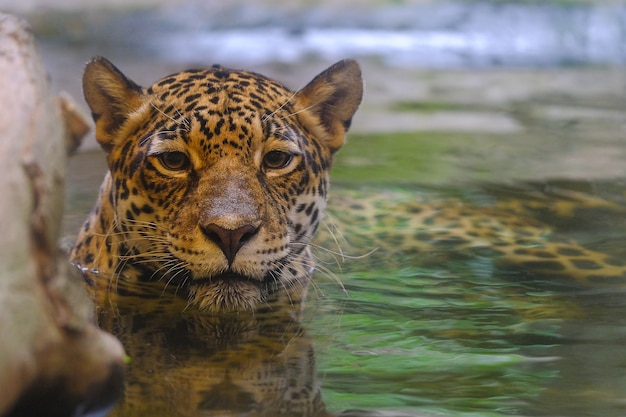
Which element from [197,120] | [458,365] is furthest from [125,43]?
[458,365]

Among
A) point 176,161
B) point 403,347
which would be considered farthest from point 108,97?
point 403,347

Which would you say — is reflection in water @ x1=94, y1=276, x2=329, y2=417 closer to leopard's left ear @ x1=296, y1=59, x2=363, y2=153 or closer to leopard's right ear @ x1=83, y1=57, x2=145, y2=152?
leopard's right ear @ x1=83, y1=57, x2=145, y2=152

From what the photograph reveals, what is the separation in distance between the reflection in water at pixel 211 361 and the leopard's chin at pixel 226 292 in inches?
5.8

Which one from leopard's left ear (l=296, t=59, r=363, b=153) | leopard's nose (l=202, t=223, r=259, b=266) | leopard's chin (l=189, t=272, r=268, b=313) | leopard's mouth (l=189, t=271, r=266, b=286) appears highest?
leopard's left ear (l=296, t=59, r=363, b=153)

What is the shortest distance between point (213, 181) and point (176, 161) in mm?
357

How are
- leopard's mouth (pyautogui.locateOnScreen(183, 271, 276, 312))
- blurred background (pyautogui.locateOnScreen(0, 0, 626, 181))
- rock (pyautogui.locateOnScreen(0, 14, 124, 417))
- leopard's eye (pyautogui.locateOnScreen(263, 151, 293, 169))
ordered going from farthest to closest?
blurred background (pyautogui.locateOnScreen(0, 0, 626, 181)), leopard's eye (pyautogui.locateOnScreen(263, 151, 293, 169)), leopard's mouth (pyautogui.locateOnScreen(183, 271, 276, 312)), rock (pyautogui.locateOnScreen(0, 14, 124, 417))

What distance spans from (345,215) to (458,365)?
3811 mm

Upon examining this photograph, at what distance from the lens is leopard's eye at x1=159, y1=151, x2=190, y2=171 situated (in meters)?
6.17

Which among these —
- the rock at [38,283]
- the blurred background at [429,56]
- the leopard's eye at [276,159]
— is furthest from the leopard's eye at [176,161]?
the blurred background at [429,56]

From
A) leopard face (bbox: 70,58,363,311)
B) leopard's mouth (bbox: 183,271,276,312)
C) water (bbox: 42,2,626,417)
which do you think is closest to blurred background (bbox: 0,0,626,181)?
water (bbox: 42,2,626,417)

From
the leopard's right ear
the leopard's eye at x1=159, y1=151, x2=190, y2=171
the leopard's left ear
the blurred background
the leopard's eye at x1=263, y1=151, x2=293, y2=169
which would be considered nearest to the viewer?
the leopard's eye at x1=159, y1=151, x2=190, y2=171

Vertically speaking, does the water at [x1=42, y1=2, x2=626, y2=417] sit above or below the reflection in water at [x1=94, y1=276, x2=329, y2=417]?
above

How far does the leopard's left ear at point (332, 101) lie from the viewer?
6.90 m

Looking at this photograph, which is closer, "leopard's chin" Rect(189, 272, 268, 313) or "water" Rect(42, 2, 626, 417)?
"water" Rect(42, 2, 626, 417)
